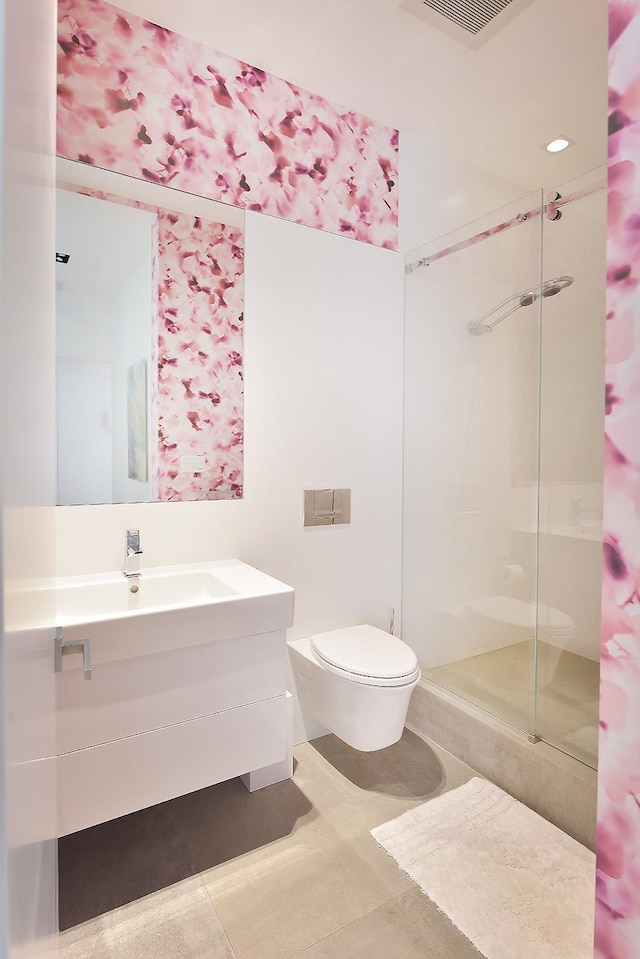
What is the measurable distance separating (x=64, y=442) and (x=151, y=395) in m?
0.34

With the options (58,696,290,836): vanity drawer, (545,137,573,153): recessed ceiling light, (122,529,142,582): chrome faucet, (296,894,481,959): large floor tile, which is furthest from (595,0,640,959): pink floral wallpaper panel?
(545,137,573,153): recessed ceiling light

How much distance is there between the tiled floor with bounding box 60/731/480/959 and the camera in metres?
1.27

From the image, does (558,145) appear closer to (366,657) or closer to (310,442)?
(310,442)

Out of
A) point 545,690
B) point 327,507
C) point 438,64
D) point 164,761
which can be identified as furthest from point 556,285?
point 164,761

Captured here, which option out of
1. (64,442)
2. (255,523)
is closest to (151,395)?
(64,442)

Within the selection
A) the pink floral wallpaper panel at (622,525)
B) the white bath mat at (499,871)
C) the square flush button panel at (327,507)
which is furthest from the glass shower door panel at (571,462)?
the pink floral wallpaper panel at (622,525)

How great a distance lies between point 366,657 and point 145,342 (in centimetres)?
138

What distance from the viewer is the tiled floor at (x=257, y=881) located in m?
1.27

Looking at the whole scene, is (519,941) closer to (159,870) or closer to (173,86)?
(159,870)

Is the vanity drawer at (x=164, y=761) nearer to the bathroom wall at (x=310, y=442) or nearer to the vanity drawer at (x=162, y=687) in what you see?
the vanity drawer at (x=162, y=687)

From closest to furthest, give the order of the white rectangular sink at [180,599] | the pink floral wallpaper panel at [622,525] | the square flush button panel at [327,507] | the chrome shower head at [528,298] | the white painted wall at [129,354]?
the pink floral wallpaper panel at [622,525] → the white rectangular sink at [180,599] → the white painted wall at [129,354] → the chrome shower head at [528,298] → the square flush button panel at [327,507]

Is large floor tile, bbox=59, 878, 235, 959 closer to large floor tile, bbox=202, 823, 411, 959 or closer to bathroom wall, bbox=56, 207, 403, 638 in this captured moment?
large floor tile, bbox=202, 823, 411, 959

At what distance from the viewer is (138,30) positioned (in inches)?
68.8

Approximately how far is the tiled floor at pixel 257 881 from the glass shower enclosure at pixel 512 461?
53 centimetres
